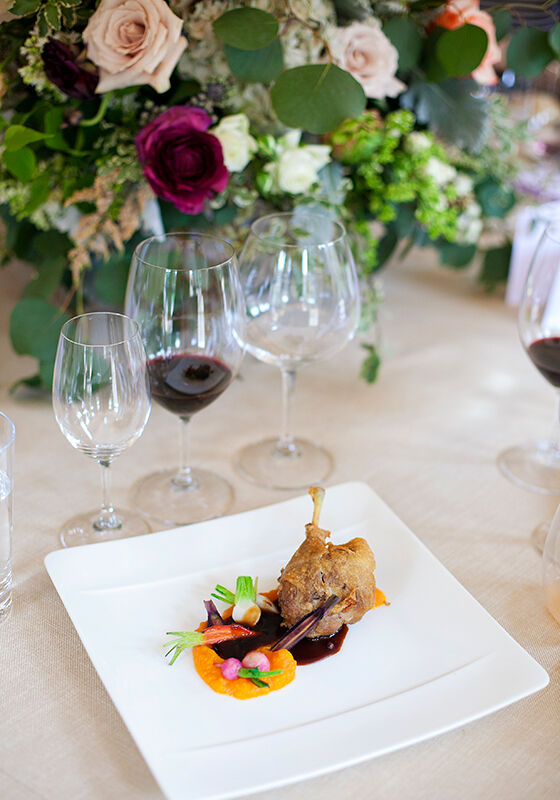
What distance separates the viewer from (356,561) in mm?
895

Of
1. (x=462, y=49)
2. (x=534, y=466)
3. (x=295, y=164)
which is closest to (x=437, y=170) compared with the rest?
(x=462, y=49)

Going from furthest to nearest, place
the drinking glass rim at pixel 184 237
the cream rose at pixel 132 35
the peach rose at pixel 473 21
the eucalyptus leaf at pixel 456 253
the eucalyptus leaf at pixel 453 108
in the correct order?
the eucalyptus leaf at pixel 456 253 → the eucalyptus leaf at pixel 453 108 → the peach rose at pixel 473 21 → the cream rose at pixel 132 35 → the drinking glass rim at pixel 184 237

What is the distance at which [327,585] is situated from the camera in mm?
882

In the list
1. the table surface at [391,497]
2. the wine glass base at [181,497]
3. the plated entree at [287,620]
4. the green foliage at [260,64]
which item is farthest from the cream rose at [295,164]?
the plated entree at [287,620]

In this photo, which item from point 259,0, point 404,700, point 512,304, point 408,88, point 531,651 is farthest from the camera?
point 512,304

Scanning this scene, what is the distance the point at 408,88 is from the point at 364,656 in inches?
40.8

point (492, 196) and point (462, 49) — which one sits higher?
point (462, 49)

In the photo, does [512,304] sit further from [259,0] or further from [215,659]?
[215,659]

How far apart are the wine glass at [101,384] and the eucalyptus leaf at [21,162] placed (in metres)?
0.37

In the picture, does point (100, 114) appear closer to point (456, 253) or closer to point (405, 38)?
point (405, 38)

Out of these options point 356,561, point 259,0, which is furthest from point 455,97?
point 356,561

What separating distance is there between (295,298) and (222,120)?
1.01 ft

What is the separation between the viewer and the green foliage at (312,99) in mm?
1187

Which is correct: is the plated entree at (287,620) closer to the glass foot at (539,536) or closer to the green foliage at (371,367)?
the glass foot at (539,536)
